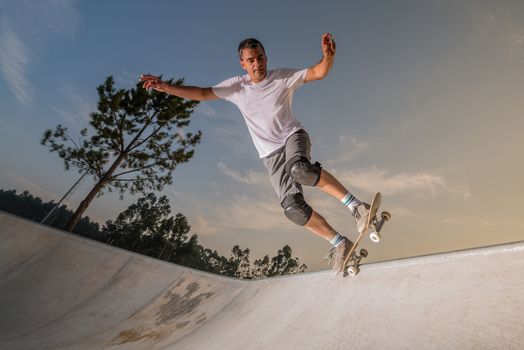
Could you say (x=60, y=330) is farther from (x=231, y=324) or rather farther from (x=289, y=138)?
(x=289, y=138)

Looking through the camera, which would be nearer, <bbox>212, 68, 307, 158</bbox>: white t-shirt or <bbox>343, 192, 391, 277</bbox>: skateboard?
<bbox>343, 192, 391, 277</bbox>: skateboard

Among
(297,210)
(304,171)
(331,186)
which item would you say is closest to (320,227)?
(297,210)

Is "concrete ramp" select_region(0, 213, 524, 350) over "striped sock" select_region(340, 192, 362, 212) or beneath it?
beneath

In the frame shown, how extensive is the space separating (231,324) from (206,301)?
1134 mm

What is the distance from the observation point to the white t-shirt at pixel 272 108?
10.7 ft

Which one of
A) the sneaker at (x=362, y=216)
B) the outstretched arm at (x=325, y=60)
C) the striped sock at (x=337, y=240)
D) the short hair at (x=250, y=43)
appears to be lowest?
the striped sock at (x=337, y=240)

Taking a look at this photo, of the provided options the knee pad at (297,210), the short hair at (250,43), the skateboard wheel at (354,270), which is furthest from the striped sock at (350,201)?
the short hair at (250,43)

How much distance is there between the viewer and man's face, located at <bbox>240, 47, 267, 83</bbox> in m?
3.24

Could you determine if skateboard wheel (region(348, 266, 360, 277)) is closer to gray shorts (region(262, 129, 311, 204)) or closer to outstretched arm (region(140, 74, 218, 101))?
gray shorts (region(262, 129, 311, 204))

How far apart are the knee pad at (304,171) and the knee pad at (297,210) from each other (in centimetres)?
26

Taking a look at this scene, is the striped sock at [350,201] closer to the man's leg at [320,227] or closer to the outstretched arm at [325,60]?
the man's leg at [320,227]

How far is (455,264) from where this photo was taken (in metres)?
2.42

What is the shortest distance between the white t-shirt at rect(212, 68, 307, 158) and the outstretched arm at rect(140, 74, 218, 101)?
19.3 inches

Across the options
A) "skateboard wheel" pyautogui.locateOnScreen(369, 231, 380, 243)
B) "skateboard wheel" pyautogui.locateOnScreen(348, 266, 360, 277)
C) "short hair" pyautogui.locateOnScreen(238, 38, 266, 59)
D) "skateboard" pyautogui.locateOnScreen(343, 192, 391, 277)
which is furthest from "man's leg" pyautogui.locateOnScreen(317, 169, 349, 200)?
"short hair" pyautogui.locateOnScreen(238, 38, 266, 59)
